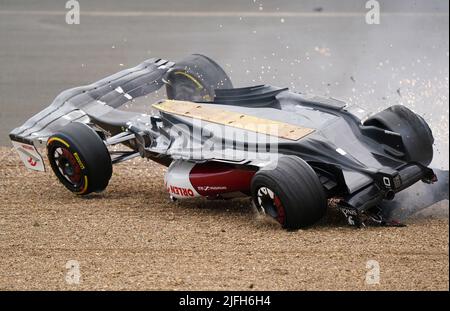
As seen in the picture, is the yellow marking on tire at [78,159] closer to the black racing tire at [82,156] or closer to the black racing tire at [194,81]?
the black racing tire at [82,156]

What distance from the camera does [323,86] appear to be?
14820 millimetres

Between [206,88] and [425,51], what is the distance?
4.85 metres

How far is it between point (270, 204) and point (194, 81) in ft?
9.56

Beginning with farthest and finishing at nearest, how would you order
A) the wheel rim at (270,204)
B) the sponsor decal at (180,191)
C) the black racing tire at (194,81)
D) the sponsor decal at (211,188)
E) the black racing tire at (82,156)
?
1. the black racing tire at (194,81)
2. the black racing tire at (82,156)
3. the sponsor decal at (180,191)
4. the sponsor decal at (211,188)
5. the wheel rim at (270,204)

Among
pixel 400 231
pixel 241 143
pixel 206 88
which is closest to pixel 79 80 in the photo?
pixel 206 88

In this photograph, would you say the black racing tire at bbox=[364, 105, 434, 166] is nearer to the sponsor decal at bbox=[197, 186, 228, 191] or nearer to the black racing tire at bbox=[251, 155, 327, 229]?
the black racing tire at bbox=[251, 155, 327, 229]

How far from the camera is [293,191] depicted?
28.4ft

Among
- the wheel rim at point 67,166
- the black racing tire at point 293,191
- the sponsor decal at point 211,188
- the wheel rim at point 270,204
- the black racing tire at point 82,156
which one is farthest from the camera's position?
the wheel rim at point 67,166

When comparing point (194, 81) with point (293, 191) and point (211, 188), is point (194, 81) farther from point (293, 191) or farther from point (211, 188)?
point (293, 191)

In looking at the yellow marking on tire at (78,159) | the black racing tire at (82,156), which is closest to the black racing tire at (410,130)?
the black racing tire at (82,156)

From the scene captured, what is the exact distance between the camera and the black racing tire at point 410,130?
9.48 metres

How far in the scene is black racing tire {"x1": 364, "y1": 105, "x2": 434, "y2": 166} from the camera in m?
Result: 9.48

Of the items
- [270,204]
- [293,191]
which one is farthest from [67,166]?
[293,191]

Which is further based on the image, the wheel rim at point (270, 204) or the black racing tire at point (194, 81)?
the black racing tire at point (194, 81)
